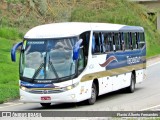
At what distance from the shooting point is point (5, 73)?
29.7 m

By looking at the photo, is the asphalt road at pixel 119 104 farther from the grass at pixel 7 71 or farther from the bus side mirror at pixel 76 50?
the bus side mirror at pixel 76 50

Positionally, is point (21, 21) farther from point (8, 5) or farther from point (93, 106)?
point (93, 106)

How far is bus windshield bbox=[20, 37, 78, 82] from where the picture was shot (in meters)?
19.1

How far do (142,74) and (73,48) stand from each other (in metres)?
8.77

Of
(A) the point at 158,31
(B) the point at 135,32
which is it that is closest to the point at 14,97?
(B) the point at 135,32

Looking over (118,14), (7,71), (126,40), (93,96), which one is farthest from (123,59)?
(118,14)

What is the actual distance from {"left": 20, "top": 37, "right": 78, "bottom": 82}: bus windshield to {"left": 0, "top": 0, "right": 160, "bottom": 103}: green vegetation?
170 inches

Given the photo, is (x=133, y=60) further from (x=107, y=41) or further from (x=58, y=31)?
(x=58, y=31)

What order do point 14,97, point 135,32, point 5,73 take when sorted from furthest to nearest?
1. point 5,73
2. point 135,32
3. point 14,97

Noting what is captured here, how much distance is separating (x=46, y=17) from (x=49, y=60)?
2765 cm

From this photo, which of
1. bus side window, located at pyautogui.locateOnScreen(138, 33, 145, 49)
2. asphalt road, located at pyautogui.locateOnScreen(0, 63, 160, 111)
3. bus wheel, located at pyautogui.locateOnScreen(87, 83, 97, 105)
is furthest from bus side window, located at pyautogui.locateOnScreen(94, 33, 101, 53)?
bus side window, located at pyautogui.locateOnScreen(138, 33, 145, 49)

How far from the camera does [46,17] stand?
4653cm

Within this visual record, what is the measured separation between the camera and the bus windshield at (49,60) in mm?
19094

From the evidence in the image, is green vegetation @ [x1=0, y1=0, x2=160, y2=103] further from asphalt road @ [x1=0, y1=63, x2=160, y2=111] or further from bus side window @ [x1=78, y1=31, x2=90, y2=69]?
bus side window @ [x1=78, y1=31, x2=90, y2=69]
